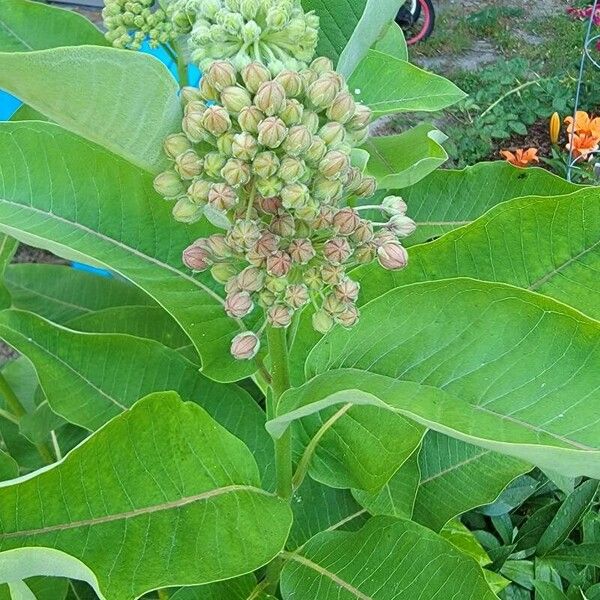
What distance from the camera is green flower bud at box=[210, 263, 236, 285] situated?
77 cm

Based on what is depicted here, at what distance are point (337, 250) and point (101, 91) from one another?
0.81 feet

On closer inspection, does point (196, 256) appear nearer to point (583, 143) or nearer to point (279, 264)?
point (279, 264)

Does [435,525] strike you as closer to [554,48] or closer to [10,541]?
[10,541]

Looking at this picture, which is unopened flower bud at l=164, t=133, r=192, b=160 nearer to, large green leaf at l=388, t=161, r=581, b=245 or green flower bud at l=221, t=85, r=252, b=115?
green flower bud at l=221, t=85, r=252, b=115

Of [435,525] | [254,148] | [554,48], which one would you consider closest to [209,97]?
[254,148]

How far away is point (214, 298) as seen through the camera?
0.93 metres

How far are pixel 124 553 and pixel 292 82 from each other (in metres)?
0.47

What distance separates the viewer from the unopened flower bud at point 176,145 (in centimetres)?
67

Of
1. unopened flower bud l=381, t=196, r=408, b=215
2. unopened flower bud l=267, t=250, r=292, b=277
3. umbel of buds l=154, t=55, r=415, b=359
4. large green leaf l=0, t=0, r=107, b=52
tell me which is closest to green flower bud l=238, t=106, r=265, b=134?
umbel of buds l=154, t=55, r=415, b=359

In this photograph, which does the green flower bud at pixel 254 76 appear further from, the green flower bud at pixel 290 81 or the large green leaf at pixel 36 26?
the large green leaf at pixel 36 26

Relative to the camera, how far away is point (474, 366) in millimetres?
750

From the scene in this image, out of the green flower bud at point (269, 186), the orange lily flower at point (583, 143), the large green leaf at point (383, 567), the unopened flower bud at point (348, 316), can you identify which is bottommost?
the orange lily flower at point (583, 143)

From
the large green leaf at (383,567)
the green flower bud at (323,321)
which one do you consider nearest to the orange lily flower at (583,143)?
the large green leaf at (383,567)

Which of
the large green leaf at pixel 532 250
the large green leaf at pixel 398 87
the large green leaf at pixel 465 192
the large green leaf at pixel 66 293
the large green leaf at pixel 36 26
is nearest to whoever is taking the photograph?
the large green leaf at pixel 532 250
